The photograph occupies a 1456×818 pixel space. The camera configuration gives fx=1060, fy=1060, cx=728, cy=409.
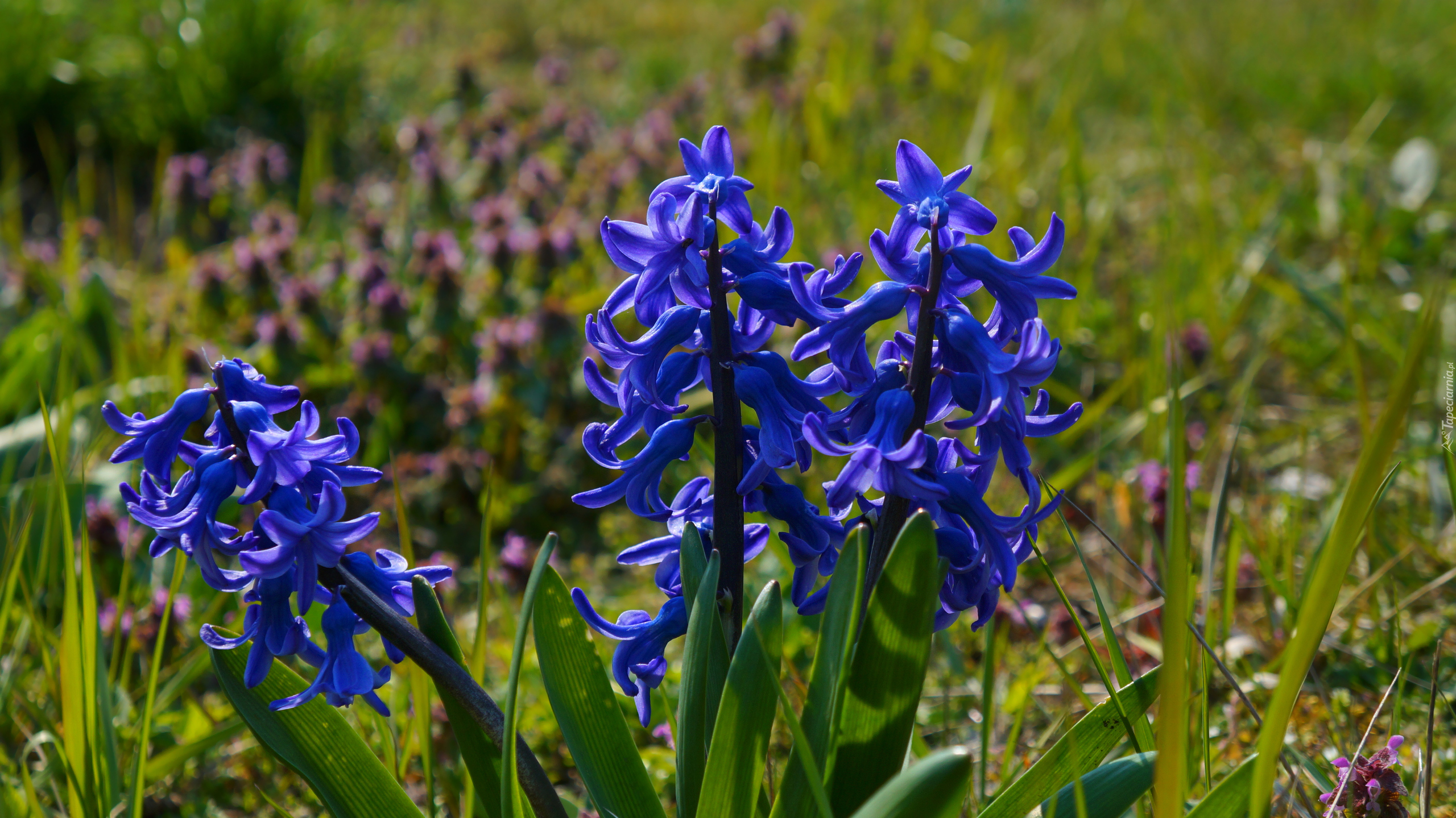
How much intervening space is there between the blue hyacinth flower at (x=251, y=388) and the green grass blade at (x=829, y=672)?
2.01 ft

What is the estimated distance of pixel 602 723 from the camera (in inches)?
51.1

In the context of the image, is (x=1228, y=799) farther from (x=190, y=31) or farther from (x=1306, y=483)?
(x=190, y=31)

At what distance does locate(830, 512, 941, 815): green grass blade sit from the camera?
1.06 metres

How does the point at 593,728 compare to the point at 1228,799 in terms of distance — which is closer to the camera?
the point at 1228,799

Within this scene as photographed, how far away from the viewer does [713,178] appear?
1105mm

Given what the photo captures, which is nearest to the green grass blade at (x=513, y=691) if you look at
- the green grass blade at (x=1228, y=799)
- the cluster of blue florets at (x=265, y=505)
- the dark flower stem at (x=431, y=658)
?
the dark flower stem at (x=431, y=658)

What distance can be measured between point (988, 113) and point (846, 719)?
3552 millimetres

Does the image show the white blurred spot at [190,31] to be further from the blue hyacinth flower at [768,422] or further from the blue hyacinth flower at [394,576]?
the blue hyacinth flower at [768,422]

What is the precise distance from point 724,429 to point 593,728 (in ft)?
1.36

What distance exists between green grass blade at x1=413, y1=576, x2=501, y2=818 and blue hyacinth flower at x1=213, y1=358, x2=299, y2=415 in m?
0.25

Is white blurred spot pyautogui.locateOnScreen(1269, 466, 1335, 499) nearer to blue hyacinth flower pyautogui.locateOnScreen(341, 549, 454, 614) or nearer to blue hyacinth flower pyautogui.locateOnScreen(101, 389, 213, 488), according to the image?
blue hyacinth flower pyautogui.locateOnScreen(341, 549, 454, 614)

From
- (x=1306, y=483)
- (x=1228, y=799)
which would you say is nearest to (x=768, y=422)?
(x=1228, y=799)

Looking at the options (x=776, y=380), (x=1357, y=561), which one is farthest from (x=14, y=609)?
(x=1357, y=561)

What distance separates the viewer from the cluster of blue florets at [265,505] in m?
1.07
